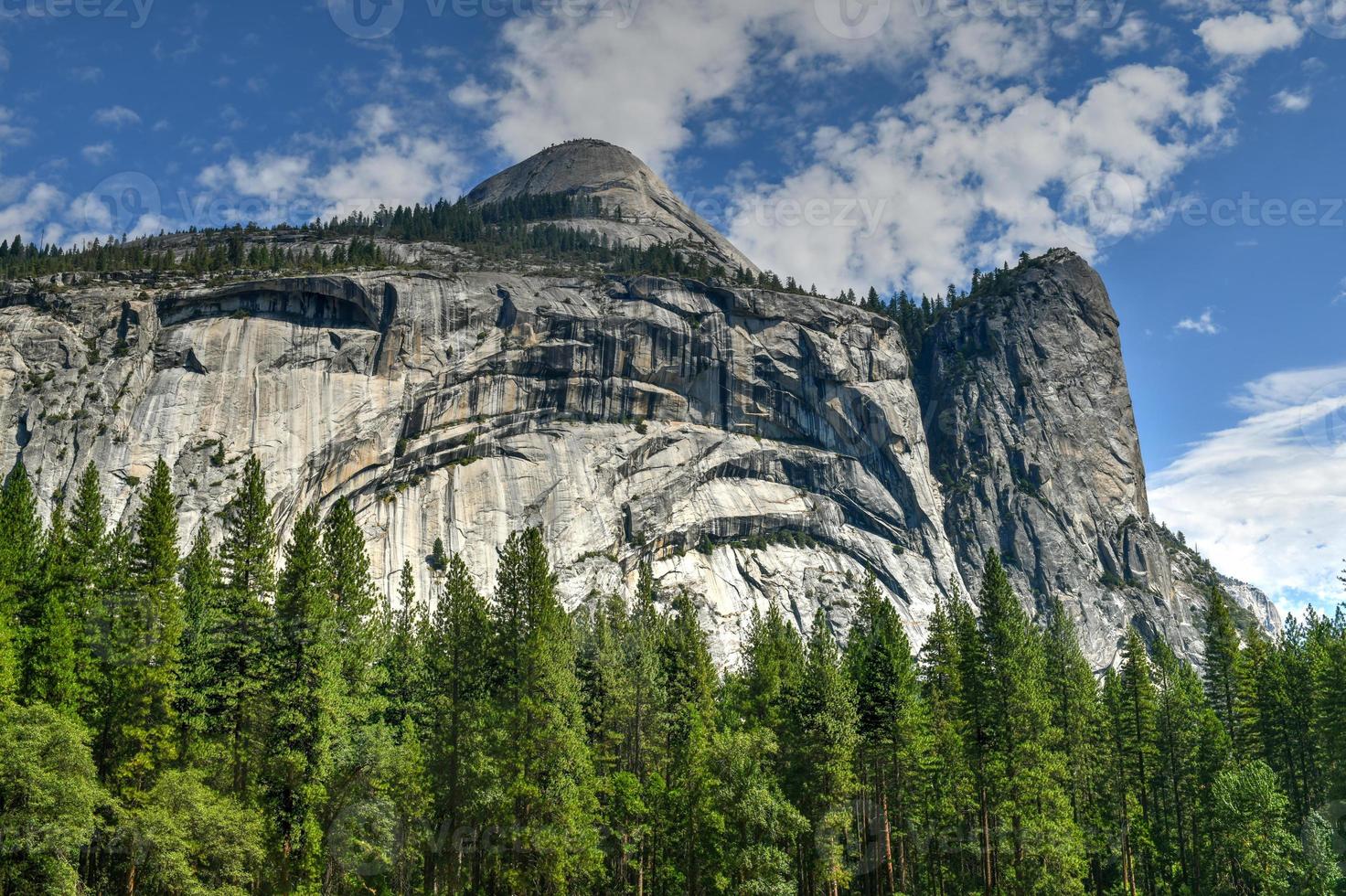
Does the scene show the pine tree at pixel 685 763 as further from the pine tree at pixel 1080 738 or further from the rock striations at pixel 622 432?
the rock striations at pixel 622 432

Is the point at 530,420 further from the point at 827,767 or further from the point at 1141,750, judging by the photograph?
the point at 827,767

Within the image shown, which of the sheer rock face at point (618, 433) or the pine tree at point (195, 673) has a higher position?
the sheer rock face at point (618, 433)

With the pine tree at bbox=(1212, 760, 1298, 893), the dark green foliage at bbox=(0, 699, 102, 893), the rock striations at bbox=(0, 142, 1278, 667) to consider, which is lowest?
the pine tree at bbox=(1212, 760, 1298, 893)

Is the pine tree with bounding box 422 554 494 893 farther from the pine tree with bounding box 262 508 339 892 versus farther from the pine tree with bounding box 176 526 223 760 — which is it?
the pine tree with bounding box 176 526 223 760

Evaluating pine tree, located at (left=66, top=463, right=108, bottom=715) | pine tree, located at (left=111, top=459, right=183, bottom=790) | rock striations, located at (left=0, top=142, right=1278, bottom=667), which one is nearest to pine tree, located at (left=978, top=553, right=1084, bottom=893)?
pine tree, located at (left=111, top=459, right=183, bottom=790)

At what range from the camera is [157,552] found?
40469 mm

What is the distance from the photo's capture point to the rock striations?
109 m

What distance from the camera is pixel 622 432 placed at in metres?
131

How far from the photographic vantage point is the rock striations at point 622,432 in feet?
357

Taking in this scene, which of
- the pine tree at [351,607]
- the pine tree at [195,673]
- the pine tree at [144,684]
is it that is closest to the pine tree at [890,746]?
the pine tree at [351,607]

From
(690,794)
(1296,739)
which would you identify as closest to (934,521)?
(1296,739)

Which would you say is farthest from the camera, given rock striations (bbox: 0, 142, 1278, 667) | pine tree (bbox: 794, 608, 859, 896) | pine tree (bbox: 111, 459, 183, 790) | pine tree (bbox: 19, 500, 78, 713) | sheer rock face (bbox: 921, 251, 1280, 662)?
sheer rock face (bbox: 921, 251, 1280, 662)

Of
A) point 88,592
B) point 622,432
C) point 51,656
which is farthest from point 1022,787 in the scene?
point 622,432

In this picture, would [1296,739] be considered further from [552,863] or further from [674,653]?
[552,863]
